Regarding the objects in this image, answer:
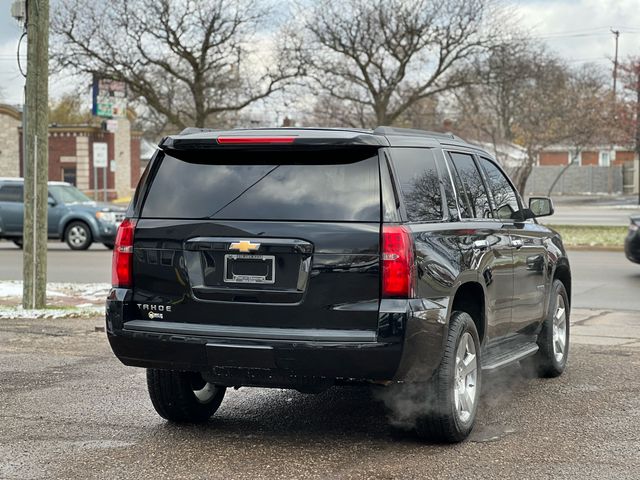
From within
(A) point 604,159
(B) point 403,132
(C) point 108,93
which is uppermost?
(A) point 604,159

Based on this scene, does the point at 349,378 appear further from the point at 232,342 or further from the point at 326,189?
the point at 326,189

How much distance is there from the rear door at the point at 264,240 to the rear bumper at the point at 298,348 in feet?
0.22

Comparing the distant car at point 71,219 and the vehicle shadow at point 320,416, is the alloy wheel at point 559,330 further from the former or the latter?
the distant car at point 71,219

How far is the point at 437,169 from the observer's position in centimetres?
602

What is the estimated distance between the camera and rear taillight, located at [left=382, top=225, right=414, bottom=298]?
527cm

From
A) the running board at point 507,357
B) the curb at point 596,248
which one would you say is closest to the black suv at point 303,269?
the running board at point 507,357

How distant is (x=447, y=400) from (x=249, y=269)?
1.29 m

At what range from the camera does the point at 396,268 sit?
17.3 ft

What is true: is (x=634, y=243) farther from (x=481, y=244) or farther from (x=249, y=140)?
(x=249, y=140)

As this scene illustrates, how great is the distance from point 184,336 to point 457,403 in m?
1.58

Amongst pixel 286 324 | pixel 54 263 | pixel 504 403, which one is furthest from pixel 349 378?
pixel 54 263

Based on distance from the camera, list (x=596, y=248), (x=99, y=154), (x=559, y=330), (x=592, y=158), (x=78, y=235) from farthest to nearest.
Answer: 1. (x=592, y=158)
2. (x=99, y=154)
3. (x=78, y=235)
4. (x=596, y=248)
5. (x=559, y=330)

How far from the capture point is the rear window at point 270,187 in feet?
18.0

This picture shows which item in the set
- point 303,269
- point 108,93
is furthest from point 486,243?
point 108,93
